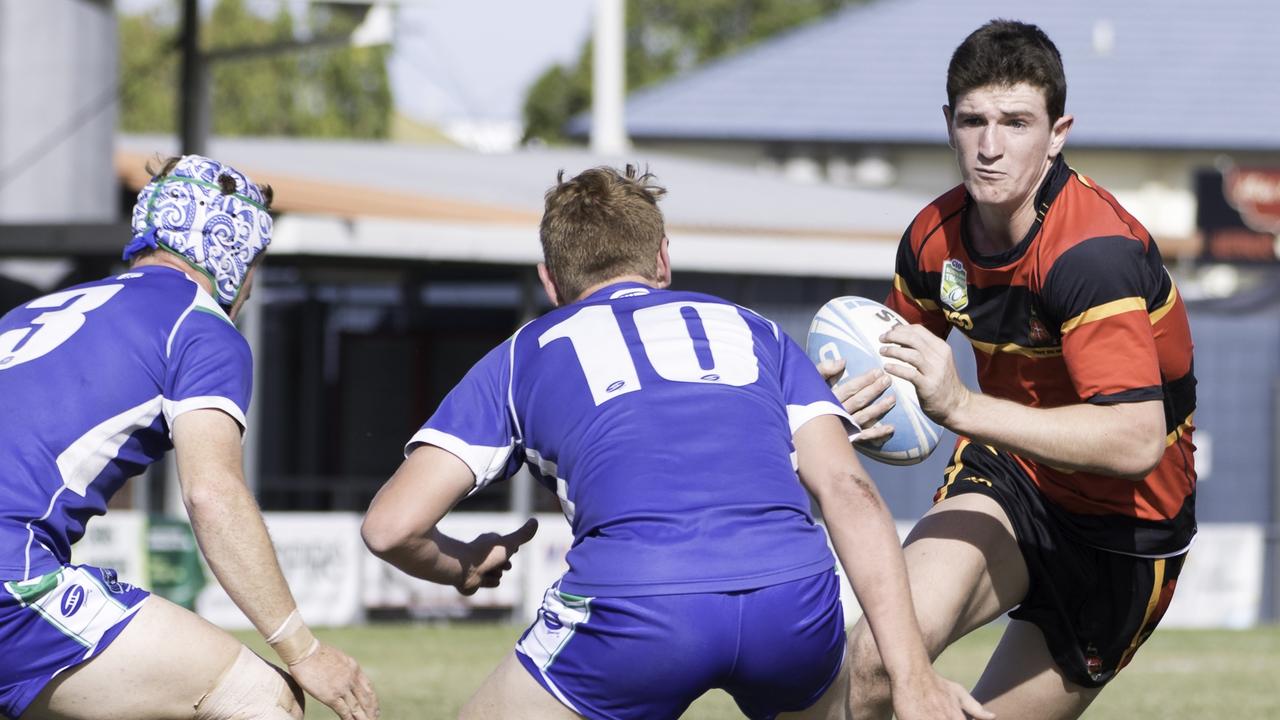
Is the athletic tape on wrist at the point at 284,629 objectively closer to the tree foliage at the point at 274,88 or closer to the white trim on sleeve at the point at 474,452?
the white trim on sleeve at the point at 474,452

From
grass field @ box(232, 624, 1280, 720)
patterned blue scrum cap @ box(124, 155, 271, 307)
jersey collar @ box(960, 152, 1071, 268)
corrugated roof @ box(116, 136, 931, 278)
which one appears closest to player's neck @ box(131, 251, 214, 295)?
patterned blue scrum cap @ box(124, 155, 271, 307)

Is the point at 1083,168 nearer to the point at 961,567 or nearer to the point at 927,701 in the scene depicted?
the point at 961,567

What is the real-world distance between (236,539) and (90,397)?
48 centimetres

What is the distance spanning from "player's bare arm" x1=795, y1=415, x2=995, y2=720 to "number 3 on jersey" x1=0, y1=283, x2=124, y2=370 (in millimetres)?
1782

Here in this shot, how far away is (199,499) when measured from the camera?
408 cm

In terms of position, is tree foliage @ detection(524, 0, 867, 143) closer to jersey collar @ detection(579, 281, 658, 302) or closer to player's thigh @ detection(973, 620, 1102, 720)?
player's thigh @ detection(973, 620, 1102, 720)

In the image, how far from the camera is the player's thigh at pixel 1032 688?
17.3 feet

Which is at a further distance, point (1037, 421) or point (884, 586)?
point (1037, 421)

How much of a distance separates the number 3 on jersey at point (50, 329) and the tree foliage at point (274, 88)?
120 feet

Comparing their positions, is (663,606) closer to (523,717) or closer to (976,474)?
(523,717)

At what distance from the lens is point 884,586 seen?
3787 mm

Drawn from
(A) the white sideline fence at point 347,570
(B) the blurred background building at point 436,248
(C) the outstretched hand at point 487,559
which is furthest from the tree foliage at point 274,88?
(C) the outstretched hand at point 487,559

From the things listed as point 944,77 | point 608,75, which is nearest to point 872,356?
point 608,75

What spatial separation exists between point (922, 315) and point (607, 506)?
1847mm
